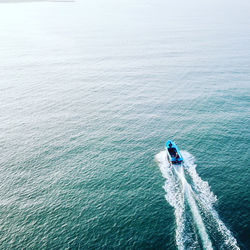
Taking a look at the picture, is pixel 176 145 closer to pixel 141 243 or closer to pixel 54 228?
pixel 141 243

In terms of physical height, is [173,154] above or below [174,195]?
above

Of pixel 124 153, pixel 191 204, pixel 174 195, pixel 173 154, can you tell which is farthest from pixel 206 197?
pixel 124 153

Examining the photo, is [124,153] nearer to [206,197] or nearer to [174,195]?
[174,195]

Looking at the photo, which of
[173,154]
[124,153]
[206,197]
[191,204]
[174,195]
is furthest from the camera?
[124,153]

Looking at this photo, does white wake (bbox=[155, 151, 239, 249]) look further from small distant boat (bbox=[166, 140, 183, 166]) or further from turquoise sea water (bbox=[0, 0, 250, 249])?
small distant boat (bbox=[166, 140, 183, 166])

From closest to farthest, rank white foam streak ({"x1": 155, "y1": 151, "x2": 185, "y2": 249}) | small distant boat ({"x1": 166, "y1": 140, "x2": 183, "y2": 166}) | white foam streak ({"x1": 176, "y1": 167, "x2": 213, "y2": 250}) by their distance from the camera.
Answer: white foam streak ({"x1": 176, "y1": 167, "x2": 213, "y2": 250}) < white foam streak ({"x1": 155, "y1": 151, "x2": 185, "y2": 249}) < small distant boat ({"x1": 166, "y1": 140, "x2": 183, "y2": 166})

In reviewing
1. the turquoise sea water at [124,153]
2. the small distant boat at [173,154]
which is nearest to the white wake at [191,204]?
the turquoise sea water at [124,153]

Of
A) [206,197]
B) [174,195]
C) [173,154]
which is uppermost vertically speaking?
[173,154]

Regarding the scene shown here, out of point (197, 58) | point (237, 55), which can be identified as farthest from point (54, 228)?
point (237, 55)

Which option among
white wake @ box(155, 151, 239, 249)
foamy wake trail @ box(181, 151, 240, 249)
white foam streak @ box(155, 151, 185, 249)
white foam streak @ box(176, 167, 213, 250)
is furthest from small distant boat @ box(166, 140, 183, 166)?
white foam streak @ box(176, 167, 213, 250)
